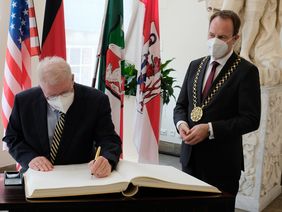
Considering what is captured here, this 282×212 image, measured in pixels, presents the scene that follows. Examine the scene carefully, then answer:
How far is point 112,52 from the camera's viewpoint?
2.90 m

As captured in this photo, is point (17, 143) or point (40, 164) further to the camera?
point (17, 143)

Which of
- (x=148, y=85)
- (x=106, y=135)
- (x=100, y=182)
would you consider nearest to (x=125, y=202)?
(x=100, y=182)

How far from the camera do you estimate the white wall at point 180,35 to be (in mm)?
5105

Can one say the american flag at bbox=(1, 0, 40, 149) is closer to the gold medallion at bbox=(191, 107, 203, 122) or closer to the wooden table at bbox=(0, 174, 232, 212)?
the gold medallion at bbox=(191, 107, 203, 122)

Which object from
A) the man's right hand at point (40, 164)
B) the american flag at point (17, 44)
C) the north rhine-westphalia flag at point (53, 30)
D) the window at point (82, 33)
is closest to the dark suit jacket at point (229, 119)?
the man's right hand at point (40, 164)

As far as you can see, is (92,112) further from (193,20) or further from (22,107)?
(193,20)

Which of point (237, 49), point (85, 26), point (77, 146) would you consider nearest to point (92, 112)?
point (77, 146)

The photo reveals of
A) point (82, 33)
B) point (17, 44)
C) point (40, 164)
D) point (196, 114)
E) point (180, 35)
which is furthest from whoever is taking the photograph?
point (180, 35)

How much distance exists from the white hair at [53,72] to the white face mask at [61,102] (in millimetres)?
91

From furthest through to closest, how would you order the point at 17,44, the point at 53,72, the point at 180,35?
the point at 180,35 → the point at 17,44 → the point at 53,72

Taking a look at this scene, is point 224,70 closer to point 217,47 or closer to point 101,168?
A: point 217,47

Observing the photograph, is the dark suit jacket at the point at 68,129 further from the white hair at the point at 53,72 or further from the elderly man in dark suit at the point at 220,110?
the elderly man in dark suit at the point at 220,110

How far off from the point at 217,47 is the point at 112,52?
45.6 inches

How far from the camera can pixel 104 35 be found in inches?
115
